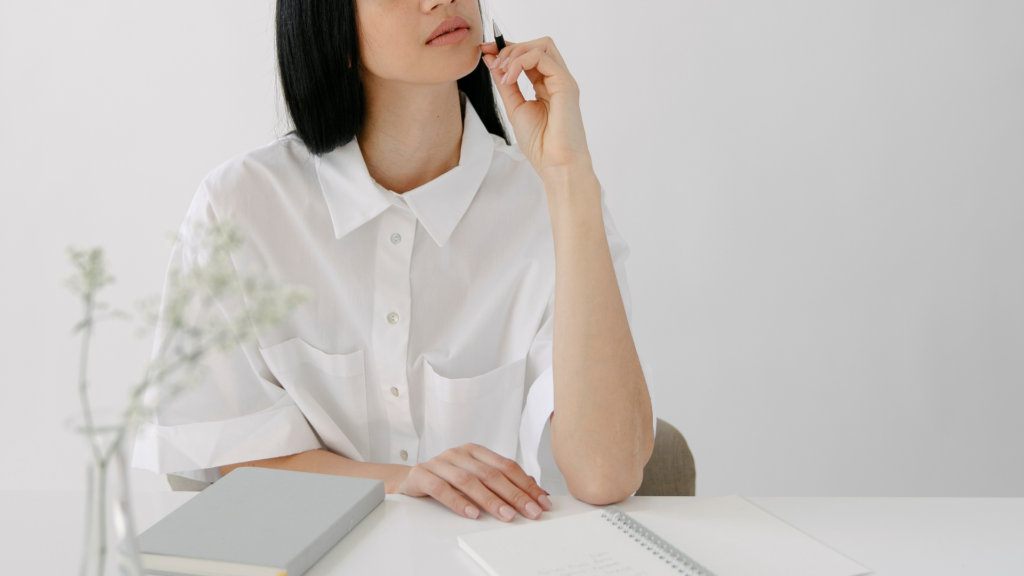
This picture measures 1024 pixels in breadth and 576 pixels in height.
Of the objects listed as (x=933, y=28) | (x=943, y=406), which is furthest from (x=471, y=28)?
(x=943, y=406)

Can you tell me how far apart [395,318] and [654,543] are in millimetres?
579

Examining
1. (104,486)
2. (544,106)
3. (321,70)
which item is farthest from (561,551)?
(321,70)

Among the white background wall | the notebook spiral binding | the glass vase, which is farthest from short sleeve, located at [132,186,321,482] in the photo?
the white background wall

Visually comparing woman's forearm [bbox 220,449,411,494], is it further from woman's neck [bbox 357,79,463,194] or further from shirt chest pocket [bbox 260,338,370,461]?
woman's neck [bbox 357,79,463,194]

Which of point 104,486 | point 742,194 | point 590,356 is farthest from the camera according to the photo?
point 742,194

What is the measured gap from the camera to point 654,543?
72cm

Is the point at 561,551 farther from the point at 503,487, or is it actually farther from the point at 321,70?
the point at 321,70

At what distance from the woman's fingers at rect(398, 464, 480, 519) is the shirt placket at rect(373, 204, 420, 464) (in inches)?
11.4

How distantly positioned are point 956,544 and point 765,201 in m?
1.55

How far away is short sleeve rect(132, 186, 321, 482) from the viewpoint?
1007 mm

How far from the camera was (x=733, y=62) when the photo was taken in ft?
6.95

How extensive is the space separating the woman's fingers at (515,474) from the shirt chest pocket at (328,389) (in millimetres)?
309

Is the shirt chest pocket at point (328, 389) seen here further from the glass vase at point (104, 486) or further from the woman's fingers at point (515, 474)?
the glass vase at point (104, 486)

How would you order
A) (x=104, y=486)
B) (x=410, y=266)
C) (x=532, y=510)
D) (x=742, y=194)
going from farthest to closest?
(x=742, y=194)
(x=410, y=266)
(x=532, y=510)
(x=104, y=486)
